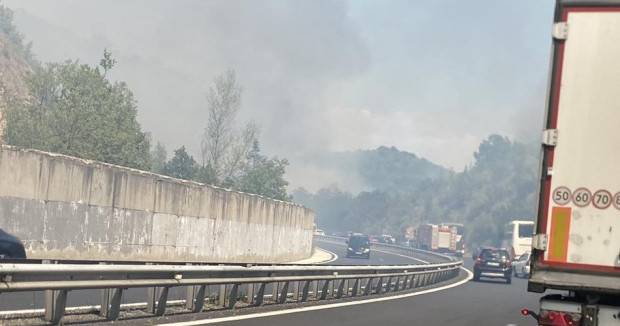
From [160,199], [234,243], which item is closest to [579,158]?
[160,199]

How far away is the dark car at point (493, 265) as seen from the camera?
45781 millimetres

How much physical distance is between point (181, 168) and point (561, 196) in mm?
82393

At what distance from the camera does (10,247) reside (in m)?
20.7

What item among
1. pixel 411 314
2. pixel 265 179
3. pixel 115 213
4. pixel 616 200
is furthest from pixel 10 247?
pixel 265 179

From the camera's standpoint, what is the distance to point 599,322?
1073cm

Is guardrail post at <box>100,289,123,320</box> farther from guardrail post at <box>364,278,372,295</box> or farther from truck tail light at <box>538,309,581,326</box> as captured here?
guardrail post at <box>364,278,372,295</box>

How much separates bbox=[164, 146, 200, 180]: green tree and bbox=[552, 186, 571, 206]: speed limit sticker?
8160 centimetres

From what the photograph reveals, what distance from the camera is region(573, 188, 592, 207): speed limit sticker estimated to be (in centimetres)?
1064

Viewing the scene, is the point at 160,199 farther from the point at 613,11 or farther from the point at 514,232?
the point at 514,232

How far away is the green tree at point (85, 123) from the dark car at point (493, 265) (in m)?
33.5

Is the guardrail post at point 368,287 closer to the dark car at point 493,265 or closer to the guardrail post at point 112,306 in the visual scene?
the guardrail post at point 112,306

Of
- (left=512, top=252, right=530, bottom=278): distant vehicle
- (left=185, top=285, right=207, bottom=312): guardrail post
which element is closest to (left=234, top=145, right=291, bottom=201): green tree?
(left=512, top=252, right=530, bottom=278): distant vehicle

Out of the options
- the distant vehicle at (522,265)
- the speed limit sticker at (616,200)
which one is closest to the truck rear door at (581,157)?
the speed limit sticker at (616,200)

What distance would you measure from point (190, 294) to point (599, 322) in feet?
24.6
